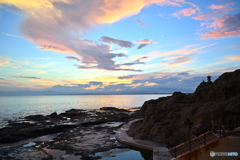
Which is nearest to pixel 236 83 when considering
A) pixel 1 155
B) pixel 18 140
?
pixel 1 155

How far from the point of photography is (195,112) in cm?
2097

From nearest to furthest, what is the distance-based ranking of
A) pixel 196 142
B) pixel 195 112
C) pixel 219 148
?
pixel 219 148, pixel 196 142, pixel 195 112

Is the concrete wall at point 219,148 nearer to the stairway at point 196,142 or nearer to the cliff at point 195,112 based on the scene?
the stairway at point 196,142

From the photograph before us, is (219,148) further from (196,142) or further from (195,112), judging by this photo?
(195,112)

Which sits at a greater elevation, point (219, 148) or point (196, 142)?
point (219, 148)

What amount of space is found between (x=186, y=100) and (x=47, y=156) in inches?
890

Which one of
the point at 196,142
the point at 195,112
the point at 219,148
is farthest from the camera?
the point at 195,112

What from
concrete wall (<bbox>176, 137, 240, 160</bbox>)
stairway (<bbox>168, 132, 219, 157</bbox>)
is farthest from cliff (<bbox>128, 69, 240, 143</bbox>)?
concrete wall (<bbox>176, 137, 240, 160</bbox>)

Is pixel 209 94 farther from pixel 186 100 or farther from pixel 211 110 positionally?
pixel 211 110

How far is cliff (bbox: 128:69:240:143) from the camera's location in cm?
1802

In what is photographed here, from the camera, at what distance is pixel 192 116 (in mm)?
20859

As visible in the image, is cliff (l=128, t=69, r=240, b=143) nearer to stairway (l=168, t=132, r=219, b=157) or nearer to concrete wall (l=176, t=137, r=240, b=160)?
stairway (l=168, t=132, r=219, b=157)

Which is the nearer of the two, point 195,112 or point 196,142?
point 196,142

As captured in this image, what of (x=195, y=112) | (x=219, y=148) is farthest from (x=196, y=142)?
(x=195, y=112)
